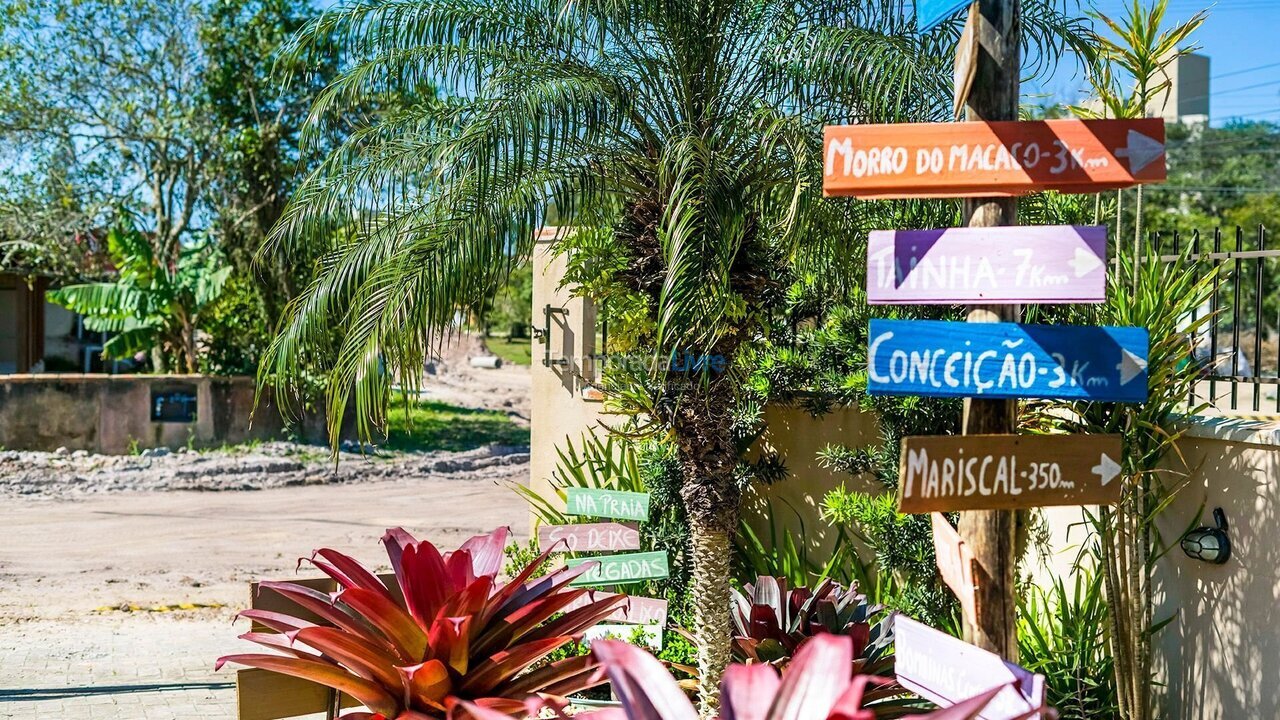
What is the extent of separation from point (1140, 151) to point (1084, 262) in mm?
482

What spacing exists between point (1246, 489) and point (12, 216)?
2034 cm

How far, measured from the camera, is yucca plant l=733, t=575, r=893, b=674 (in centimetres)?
541

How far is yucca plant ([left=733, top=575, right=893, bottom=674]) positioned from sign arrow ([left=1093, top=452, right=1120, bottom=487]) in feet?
6.08

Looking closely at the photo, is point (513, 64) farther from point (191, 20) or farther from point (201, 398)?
point (191, 20)

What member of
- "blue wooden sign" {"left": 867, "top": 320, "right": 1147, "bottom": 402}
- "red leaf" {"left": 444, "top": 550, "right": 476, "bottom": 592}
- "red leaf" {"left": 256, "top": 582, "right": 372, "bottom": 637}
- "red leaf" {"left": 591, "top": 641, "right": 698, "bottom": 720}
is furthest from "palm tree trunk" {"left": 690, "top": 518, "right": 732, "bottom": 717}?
"red leaf" {"left": 591, "top": 641, "right": 698, "bottom": 720}

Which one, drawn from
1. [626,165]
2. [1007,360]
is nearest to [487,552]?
[626,165]

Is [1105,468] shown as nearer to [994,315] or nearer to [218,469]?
[994,315]

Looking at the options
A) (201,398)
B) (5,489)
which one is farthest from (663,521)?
(201,398)

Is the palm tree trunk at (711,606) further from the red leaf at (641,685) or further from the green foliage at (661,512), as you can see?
the red leaf at (641,685)

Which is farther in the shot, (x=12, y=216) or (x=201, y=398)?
(x=12, y=216)

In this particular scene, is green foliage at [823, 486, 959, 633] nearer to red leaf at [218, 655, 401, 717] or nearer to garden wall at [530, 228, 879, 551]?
garden wall at [530, 228, 879, 551]

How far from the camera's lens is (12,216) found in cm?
1930

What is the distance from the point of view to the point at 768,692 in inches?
104

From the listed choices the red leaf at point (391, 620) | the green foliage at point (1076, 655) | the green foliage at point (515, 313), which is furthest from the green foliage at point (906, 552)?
the green foliage at point (515, 313)
